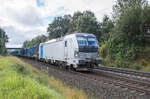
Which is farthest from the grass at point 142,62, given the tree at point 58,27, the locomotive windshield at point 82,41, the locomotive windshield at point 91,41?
the tree at point 58,27

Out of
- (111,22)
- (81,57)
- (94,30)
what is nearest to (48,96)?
(81,57)

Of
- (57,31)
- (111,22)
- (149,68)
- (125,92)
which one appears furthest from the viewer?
(57,31)

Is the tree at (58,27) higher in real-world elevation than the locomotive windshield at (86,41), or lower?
higher

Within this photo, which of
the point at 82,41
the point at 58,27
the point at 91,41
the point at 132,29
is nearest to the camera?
the point at 82,41

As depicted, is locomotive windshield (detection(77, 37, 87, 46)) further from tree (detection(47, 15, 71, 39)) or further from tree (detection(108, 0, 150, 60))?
tree (detection(47, 15, 71, 39))

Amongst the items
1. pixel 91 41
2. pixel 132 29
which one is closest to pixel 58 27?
pixel 132 29

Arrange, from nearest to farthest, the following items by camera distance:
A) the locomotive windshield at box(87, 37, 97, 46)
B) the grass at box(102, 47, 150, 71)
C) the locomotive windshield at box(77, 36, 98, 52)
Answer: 1. the locomotive windshield at box(77, 36, 98, 52)
2. the locomotive windshield at box(87, 37, 97, 46)
3. the grass at box(102, 47, 150, 71)

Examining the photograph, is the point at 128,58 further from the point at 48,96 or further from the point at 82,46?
the point at 48,96

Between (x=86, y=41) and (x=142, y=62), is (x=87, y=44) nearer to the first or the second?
(x=86, y=41)

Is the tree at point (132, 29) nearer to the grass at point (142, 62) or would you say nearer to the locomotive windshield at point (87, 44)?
the grass at point (142, 62)

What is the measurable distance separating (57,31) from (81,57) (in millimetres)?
50220

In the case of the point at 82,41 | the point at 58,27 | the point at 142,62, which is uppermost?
the point at 58,27

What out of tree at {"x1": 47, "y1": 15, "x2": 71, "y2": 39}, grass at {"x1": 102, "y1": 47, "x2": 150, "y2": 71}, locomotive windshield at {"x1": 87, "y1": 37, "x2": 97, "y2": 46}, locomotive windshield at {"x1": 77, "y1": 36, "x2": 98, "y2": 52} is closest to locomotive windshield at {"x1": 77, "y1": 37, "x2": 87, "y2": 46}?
locomotive windshield at {"x1": 77, "y1": 36, "x2": 98, "y2": 52}

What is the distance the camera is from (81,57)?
1362 centimetres
